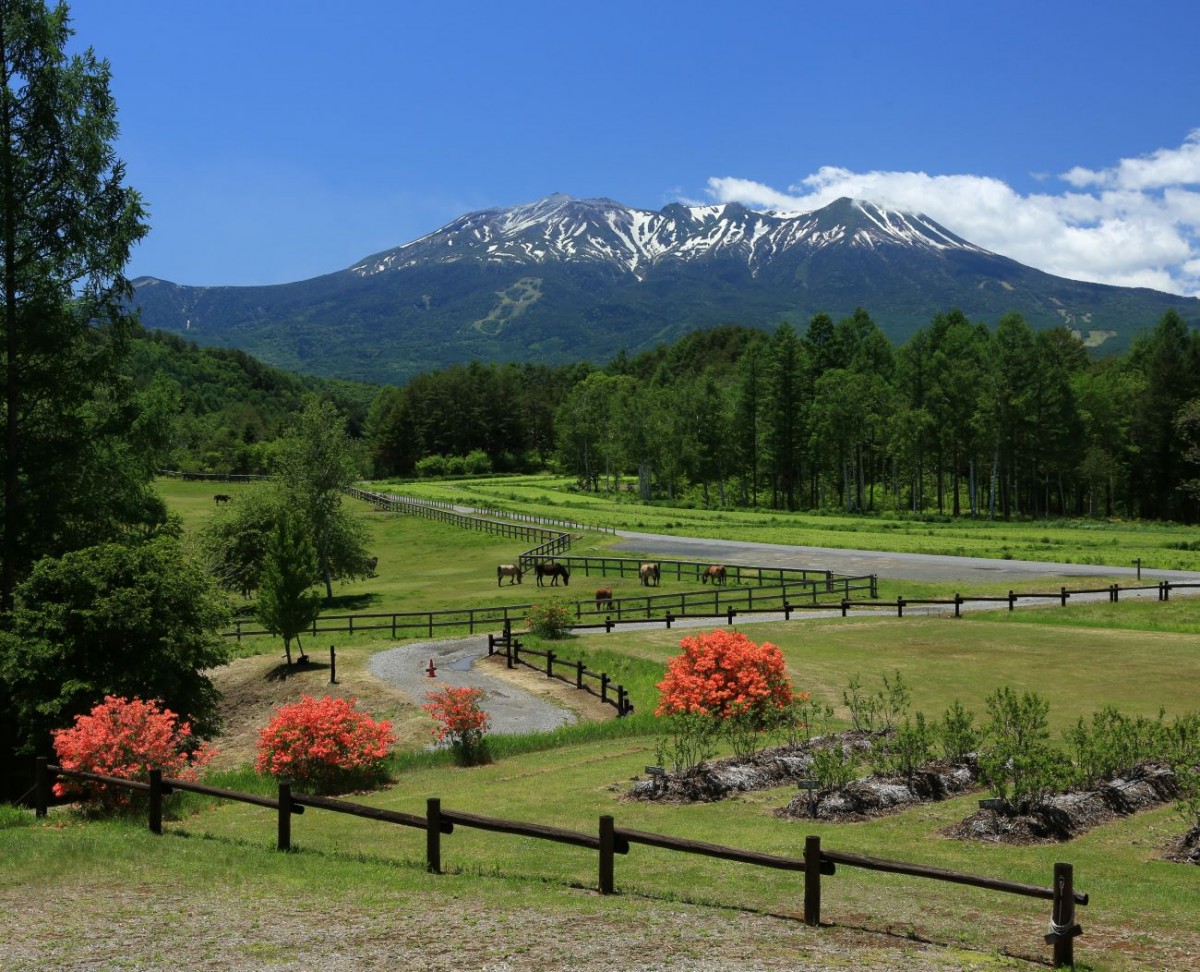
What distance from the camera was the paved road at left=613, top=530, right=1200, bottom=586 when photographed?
4988 centimetres

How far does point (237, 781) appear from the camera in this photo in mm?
20828

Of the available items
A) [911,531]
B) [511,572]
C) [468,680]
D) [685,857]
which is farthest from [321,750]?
[911,531]

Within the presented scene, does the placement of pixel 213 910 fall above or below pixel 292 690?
above

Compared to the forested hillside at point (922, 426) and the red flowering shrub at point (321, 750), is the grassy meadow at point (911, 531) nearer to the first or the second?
the forested hillside at point (922, 426)

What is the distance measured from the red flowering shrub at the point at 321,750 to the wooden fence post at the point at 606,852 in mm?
10563

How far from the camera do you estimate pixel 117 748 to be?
17.4 metres

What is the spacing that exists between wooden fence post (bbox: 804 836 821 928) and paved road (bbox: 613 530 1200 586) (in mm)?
42232

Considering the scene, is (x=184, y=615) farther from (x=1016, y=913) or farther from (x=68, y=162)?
(x=1016, y=913)

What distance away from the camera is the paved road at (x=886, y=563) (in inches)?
1964

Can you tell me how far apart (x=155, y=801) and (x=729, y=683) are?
11.8m

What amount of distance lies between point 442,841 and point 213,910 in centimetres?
467

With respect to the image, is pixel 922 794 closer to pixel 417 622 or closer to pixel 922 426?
pixel 417 622

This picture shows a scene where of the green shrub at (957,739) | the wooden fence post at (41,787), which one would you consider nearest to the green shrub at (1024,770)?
the green shrub at (957,739)

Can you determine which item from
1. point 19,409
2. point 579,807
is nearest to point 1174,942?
point 579,807
